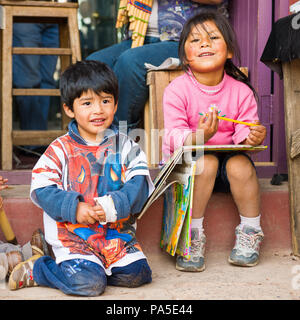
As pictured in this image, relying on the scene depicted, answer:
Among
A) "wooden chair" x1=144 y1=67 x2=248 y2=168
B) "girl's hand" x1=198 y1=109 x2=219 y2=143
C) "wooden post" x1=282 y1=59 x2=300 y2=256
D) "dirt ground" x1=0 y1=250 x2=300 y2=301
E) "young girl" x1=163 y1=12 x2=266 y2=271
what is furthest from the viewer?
"wooden chair" x1=144 y1=67 x2=248 y2=168

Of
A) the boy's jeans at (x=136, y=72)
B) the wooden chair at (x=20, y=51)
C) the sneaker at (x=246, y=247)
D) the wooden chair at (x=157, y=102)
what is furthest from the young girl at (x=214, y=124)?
the wooden chair at (x=20, y=51)

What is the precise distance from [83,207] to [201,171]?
0.52 metres

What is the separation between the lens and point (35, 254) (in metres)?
1.88

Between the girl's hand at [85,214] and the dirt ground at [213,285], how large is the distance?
10.2 inches

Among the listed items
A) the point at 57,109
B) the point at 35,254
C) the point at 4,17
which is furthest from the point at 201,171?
the point at 57,109

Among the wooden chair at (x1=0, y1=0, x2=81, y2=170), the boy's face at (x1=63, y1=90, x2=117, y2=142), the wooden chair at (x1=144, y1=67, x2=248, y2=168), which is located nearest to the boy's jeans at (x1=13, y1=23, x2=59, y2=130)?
the wooden chair at (x1=0, y1=0, x2=81, y2=170)

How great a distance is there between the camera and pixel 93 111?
1.81m

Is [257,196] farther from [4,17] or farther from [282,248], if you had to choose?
[4,17]

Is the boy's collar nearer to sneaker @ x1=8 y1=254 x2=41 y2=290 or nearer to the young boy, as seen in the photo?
the young boy

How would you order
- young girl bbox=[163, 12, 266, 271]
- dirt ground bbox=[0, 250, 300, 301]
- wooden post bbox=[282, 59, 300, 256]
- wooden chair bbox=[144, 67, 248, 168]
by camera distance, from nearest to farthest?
1. dirt ground bbox=[0, 250, 300, 301]
2. young girl bbox=[163, 12, 266, 271]
3. wooden post bbox=[282, 59, 300, 256]
4. wooden chair bbox=[144, 67, 248, 168]

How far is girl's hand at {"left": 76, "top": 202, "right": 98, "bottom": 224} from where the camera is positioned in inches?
64.9

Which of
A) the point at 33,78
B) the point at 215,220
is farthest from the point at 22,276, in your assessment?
the point at 33,78

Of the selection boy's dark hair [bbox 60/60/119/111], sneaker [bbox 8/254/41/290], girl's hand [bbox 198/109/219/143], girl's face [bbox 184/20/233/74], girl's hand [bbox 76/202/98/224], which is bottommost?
sneaker [bbox 8/254/41/290]

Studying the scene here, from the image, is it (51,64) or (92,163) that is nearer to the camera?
(92,163)
